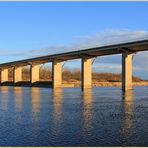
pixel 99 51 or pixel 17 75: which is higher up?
pixel 99 51

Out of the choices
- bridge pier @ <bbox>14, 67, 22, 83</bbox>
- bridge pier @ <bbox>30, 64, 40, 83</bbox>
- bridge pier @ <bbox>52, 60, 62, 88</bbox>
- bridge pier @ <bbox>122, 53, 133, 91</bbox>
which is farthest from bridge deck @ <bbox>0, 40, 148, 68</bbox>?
bridge pier @ <bbox>14, 67, 22, 83</bbox>

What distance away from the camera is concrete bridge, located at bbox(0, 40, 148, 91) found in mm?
75250

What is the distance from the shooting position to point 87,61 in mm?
91875

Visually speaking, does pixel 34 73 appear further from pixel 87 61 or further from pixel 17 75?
pixel 87 61

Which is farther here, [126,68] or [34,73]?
[34,73]

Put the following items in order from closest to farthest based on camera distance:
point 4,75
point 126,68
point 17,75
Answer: point 126,68, point 17,75, point 4,75

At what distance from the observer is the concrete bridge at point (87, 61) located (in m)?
75.2

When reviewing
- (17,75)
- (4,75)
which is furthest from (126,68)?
(4,75)

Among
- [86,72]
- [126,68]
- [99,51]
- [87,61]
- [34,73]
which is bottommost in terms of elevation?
[86,72]

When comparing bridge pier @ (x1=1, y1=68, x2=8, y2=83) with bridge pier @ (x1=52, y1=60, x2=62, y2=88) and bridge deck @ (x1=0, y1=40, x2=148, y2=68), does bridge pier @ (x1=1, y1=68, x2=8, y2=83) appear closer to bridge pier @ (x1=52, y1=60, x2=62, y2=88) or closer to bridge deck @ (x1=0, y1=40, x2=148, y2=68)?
bridge deck @ (x1=0, y1=40, x2=148, y2=68)

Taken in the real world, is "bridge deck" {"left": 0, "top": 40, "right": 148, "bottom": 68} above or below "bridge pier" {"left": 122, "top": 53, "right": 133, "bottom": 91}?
above

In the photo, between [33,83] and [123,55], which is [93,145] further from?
[33,83]

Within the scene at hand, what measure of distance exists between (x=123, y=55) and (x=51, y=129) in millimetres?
56849

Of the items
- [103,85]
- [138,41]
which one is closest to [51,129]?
[138,41]
